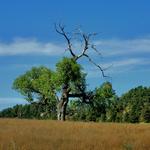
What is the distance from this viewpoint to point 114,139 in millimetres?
20312

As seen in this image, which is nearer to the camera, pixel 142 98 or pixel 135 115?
pixel 135 115

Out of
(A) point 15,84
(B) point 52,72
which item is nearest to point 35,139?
(B) point 52,72

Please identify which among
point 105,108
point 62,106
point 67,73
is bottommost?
point 62,106

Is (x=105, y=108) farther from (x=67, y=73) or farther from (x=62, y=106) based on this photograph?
(x=62, y=106)

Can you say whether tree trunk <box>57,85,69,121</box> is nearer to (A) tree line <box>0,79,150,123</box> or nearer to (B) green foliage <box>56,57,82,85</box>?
(B) green foliage <box>56,57,82,85</box>

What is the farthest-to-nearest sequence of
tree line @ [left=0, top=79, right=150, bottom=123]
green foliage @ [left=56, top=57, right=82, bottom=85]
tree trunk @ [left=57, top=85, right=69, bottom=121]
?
tree line @ [left=0, top=79, right=150, bottom=123] → green foliage @ [left=56, top=57, right=82, bottom=85] → tree trunk @ [left=57, top=85, right=69, bottom=121]

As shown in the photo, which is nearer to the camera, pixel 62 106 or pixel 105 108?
pixel 62 106

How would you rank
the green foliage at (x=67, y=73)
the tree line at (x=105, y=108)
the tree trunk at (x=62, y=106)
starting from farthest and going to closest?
the tree line at (x=105, y=108) < the green foliage at (x=67, y=73) < the tree trunk at (x=62, y=106)

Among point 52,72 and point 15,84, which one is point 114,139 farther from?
point 15,84

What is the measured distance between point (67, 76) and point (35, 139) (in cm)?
5020

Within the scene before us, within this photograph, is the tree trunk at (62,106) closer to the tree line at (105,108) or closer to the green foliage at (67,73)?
the green foliage at (67,73)

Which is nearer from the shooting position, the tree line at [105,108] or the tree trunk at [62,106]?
the tree trunk at [62,106]

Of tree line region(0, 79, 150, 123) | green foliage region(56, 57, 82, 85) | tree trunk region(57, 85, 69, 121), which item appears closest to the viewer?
tree trunk region(57, 85, 69, 121)

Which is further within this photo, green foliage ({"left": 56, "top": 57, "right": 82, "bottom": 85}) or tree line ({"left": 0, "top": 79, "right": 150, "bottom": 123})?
tree line ({"left": 0, "top": 79, "right": 150, "bottom": 123})
